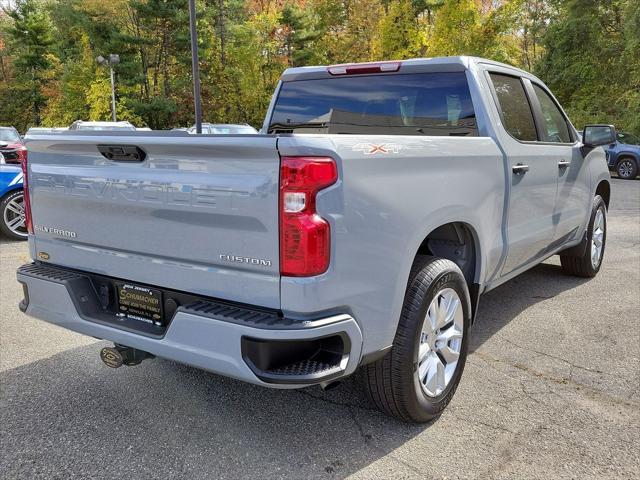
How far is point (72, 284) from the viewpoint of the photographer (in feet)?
9.59

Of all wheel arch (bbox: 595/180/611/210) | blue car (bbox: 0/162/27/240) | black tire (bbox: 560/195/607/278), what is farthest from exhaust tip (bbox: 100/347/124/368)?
blue car (bbox: 0/162/27/240)

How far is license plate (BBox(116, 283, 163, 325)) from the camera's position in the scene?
272 centimetres

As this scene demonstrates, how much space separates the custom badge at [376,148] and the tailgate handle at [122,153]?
3.20 ft

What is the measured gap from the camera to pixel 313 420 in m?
3.08

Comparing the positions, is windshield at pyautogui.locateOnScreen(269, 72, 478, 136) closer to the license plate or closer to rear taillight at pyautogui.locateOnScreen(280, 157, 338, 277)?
rear taillight at pyautogui.locateOnScreen(280, 157, 338, 277)

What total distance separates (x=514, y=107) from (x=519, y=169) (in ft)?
1.88

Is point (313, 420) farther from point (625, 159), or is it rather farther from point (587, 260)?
point (625, 159)

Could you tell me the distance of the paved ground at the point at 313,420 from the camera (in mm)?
2654

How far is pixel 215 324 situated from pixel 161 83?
41.3 metres

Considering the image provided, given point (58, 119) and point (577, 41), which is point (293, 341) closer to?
point (577, 41)

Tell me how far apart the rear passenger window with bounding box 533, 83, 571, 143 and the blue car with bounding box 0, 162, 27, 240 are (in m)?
6.63

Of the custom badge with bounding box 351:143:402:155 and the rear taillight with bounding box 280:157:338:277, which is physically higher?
the custom badge with bounding box 351:143:402:155

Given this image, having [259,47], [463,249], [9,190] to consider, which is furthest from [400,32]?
[463,249]

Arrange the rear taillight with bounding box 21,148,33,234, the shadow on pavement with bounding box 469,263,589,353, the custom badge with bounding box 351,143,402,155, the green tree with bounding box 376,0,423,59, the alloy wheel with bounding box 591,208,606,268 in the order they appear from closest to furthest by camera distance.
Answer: the custom badge with bounding box 351,143,402,155, the rear taillight with bounding box 21,148,33,234, the shadow on pavement with bounding box 469,263,589,353, the alloy wheel with bounding box 591,208,606,268, the green tree with bounding box 376,0,423,59
